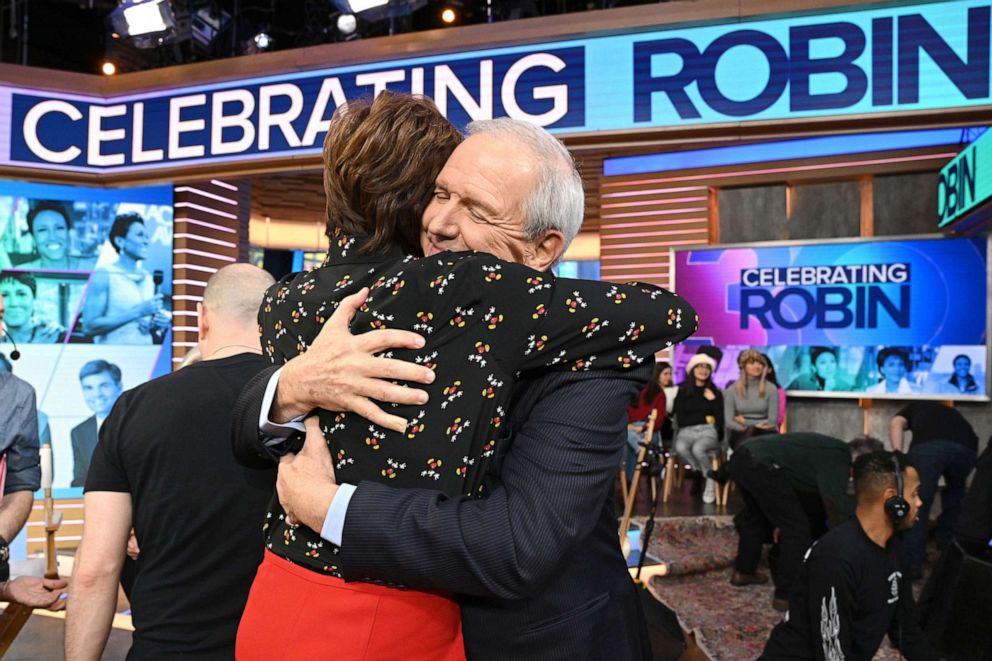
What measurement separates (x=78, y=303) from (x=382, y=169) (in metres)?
6.33

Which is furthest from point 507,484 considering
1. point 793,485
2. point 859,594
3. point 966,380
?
point 966,380

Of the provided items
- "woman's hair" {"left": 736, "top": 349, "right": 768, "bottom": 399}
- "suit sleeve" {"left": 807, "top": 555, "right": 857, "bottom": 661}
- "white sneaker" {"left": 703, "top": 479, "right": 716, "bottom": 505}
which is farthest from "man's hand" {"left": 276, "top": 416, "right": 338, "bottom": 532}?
"woman's hair" {"left": 736, "top": 349, "right": 768, "bottom": 399}

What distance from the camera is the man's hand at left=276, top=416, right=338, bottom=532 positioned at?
1022 mm

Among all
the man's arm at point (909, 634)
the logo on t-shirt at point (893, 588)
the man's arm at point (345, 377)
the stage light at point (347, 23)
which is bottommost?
the man's arm at point (909, 634)

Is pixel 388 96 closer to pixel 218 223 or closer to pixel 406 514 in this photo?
pixel 406 514

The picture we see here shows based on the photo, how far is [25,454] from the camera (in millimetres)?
2775

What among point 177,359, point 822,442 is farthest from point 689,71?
point 177,359

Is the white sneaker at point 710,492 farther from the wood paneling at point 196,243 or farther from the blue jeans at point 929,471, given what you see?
the wood paneling at point 196,243

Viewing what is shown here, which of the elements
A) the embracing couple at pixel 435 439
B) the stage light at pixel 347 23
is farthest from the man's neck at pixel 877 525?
the stage light at pixel 347 23

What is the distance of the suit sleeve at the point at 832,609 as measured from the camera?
10.2 feet

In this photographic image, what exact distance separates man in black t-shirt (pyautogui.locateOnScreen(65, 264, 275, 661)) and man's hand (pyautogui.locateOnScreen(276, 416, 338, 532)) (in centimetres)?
78

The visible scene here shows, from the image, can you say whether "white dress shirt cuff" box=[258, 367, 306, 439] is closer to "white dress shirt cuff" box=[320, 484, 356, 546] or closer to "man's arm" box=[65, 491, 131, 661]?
"white dress shirt cuff" box=[320, 484, 356, 546]

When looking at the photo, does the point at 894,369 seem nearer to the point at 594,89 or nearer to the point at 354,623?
the point at 594,89

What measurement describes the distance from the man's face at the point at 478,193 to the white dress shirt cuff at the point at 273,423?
0.28m
